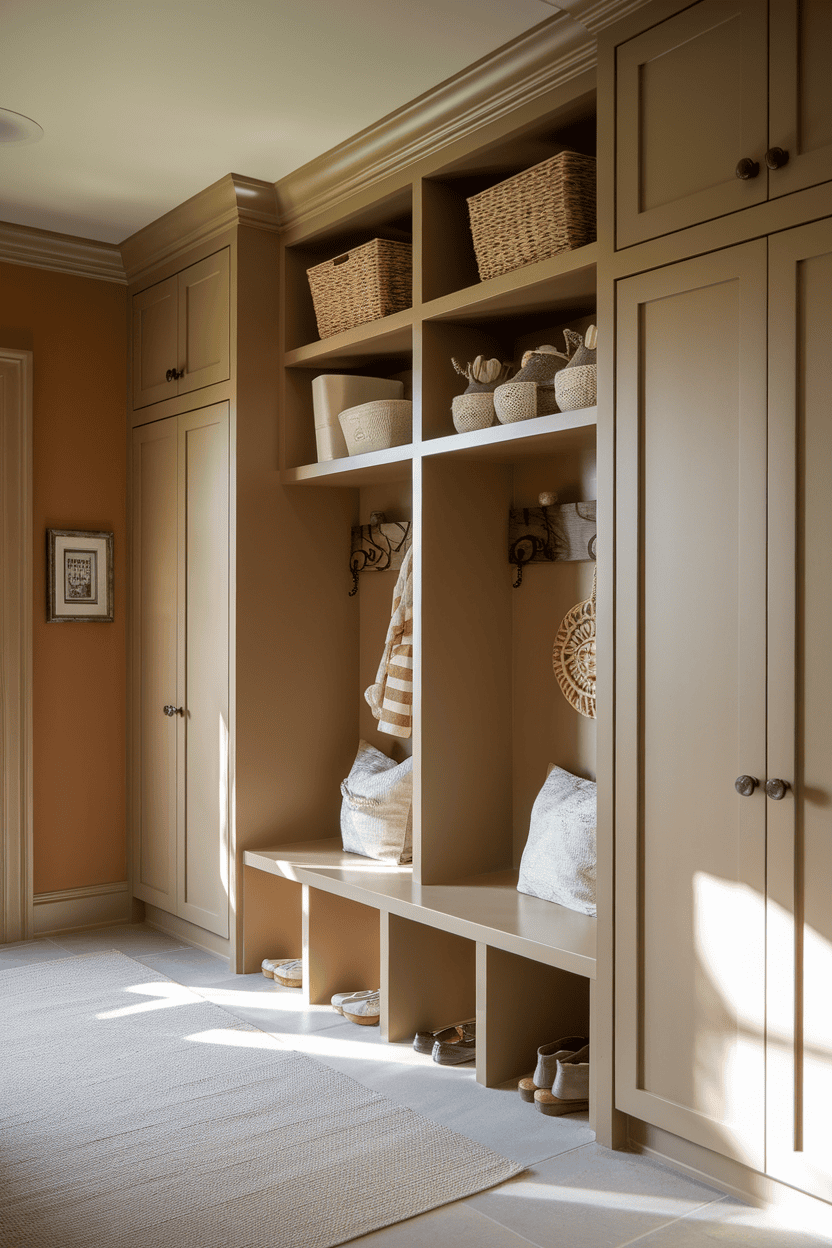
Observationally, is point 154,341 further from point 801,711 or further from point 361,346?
point 801,711

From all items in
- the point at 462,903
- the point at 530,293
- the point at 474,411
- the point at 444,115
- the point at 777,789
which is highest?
the point at 444,115

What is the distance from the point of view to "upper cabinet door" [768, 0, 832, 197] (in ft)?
6.47

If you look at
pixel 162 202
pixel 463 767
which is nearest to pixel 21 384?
pixel 162 202

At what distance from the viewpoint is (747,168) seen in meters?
2.08

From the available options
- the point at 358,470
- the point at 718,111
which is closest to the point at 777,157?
the point at 718,111

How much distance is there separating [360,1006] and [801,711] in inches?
70.0

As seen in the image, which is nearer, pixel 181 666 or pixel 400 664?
pixel 400 664

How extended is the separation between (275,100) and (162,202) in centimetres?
91

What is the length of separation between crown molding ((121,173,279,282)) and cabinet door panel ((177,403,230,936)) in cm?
62

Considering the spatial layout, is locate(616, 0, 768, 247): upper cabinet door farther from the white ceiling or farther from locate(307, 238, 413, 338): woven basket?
locate(307, 238, 413, 338): woven basket

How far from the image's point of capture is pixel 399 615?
3.42 m

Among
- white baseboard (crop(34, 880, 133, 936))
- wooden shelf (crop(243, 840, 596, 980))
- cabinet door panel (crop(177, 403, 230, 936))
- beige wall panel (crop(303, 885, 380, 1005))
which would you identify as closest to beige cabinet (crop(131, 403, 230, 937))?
cabinet door panel (crop(177, 403, 230, 936))

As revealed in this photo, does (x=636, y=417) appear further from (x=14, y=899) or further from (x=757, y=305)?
(x=14, y=899)

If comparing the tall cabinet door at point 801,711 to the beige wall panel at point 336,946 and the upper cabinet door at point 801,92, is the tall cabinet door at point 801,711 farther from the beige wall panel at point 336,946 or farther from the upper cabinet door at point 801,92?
the beige wall panel at point 336,946
